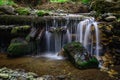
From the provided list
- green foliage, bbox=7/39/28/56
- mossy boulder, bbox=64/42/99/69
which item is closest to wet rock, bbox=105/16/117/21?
mossy boulder, bbox=64/42/99/69

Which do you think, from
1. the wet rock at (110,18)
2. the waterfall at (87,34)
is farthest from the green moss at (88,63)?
the wet rock at (110,18)

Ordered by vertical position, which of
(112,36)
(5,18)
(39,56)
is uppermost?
(5,18)

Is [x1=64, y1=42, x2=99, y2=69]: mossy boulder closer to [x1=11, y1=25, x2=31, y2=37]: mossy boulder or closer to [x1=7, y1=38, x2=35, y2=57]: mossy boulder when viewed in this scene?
[x1=7, y1=38, x2=35, y2=57]: mossy boulder

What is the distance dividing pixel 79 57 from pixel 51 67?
1.11m

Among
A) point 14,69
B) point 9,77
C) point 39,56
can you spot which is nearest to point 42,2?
point 39,56

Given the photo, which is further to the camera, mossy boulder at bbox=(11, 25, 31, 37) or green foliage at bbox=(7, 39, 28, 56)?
mossy boulder at bbox=(11, 25, 31, 37)

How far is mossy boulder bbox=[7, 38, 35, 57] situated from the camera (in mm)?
9844

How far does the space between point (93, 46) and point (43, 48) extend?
2.35 m

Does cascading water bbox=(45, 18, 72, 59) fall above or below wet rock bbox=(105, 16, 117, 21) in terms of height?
below

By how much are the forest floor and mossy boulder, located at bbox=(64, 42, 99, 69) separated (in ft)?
0.66

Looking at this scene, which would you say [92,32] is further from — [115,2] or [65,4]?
[65,4]

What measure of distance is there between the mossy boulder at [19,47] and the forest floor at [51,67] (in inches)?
12.5

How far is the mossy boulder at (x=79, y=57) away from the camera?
8.43 m

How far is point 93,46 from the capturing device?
10094 mm
